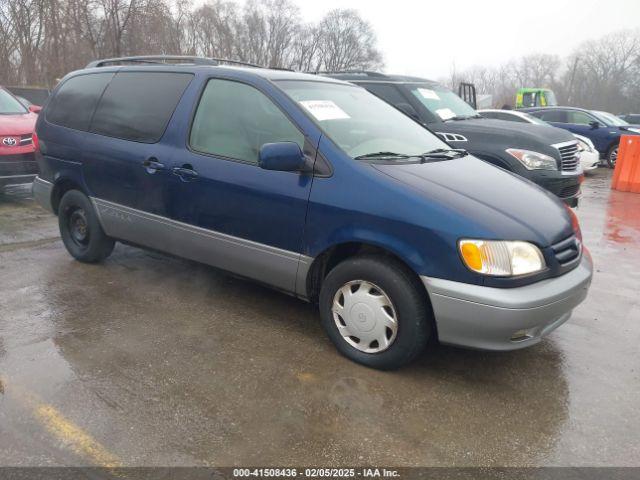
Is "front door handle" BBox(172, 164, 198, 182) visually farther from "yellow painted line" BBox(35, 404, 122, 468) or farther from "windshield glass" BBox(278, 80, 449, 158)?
"yellow painted line" BBox(35, 404, 122, 468)

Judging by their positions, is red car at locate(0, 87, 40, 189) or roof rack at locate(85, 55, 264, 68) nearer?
roof rack at locate(85, 55, 264, 68)

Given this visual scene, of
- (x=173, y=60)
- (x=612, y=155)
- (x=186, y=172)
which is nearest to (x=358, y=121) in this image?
(x=186, y=172)

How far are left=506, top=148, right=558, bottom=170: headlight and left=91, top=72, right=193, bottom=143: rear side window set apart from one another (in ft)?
14.4

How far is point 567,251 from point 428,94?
519 centimetres

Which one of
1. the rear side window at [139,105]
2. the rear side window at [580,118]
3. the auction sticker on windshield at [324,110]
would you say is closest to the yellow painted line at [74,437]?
the rear side window at [139,105]

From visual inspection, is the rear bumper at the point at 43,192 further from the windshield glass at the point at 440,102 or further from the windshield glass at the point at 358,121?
the windshield glass at the point at 440,102

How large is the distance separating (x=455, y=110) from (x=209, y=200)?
540 cm

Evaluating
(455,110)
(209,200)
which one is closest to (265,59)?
(455,110)

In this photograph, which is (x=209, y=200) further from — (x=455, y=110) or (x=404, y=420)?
(x=455, y=110)

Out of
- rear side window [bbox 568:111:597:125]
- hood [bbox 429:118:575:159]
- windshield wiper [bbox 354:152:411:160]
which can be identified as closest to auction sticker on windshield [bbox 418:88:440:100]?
hood [bbox 429:118:575:159]

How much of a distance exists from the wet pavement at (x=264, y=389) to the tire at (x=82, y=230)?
0.42m

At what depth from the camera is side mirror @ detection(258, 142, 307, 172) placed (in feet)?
10.5

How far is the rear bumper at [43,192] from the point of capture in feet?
16.4

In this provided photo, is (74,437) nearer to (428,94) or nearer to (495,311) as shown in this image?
(495,311)
